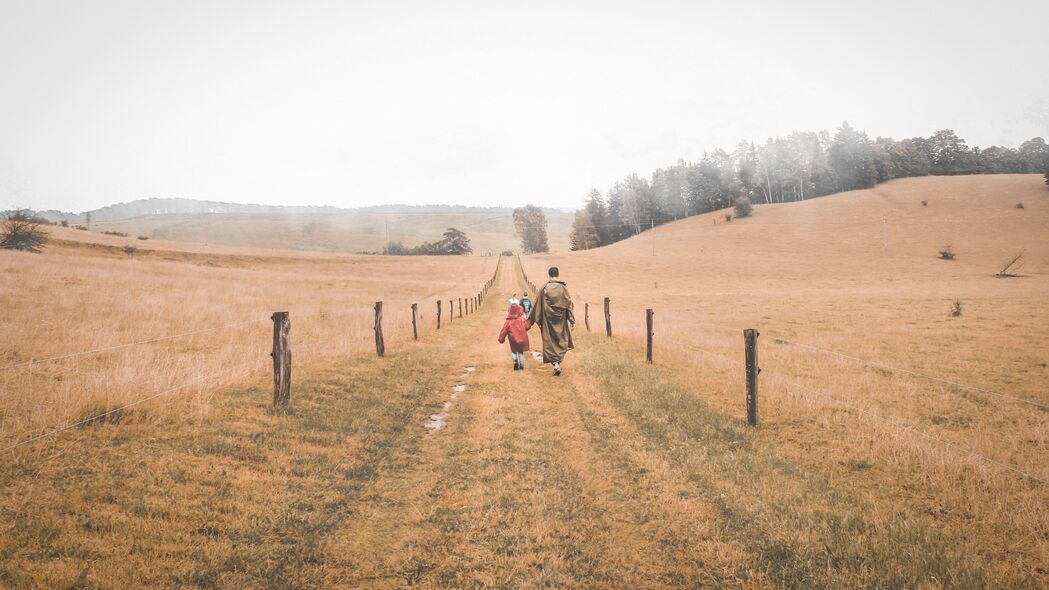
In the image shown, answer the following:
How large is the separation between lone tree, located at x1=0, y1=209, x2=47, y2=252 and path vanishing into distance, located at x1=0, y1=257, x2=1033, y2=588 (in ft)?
142

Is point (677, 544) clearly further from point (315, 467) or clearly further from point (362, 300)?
point (362, 300)

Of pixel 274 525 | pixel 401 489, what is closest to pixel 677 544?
pixel 401 489

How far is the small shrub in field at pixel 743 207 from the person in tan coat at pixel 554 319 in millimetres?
92411

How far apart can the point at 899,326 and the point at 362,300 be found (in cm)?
2864

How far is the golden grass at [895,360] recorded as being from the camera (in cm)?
519

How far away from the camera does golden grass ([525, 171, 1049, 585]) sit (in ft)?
17.0

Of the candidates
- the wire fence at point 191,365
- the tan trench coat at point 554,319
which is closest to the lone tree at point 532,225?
the wire fence at point 191,365

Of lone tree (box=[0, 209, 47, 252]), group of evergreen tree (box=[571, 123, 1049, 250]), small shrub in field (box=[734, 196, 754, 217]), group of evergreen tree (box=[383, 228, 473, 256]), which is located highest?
group of evergreen tree (box=[571, 123, 1049, 250])

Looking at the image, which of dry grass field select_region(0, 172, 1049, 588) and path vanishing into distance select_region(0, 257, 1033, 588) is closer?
path vanishing into distance select_region(0, 257, 1033, 588)

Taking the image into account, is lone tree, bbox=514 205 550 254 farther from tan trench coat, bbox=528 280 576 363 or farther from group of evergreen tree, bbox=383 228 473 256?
tan trench coat, bbox=528 280 576 363

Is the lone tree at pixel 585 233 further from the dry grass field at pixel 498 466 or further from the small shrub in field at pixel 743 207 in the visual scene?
the dry grass field at pixel 498 466

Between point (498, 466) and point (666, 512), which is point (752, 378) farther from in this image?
point (498, 466)

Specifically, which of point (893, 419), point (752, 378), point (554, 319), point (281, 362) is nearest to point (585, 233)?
point (554, 319)

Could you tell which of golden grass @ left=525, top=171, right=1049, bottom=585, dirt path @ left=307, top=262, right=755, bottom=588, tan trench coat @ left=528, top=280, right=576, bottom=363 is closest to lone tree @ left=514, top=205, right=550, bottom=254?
golden grass @ left=525, top=171, right=1049, bottom=585
